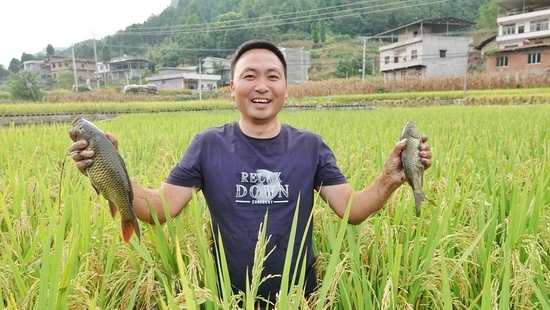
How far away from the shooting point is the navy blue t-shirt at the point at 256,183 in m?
1.52

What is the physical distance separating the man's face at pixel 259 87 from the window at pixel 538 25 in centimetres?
4154

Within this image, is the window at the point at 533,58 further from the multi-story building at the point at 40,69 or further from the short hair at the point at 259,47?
the multi-story building at the point at 40,69

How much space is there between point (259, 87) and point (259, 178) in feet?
1.16

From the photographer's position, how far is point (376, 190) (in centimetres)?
150

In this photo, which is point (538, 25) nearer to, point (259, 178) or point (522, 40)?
point (522, 40)

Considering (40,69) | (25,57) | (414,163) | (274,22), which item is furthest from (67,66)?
(414,163)

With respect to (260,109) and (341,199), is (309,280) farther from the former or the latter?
(260,109)

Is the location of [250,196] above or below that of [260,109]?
below

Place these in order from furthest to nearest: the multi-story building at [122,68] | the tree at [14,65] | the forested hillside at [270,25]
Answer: the tree at [14,65] → the forested hillside at [270,25] → the multi-story building at [122,68]

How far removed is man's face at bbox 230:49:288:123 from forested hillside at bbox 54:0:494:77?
62216 millimetres

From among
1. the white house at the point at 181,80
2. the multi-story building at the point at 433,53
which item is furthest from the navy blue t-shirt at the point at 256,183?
the white house at the point at 181,80

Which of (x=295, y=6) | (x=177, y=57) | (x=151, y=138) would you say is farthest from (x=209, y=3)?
(x=151, y=138)

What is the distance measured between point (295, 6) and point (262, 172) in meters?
82.2

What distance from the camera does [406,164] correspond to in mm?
1342
